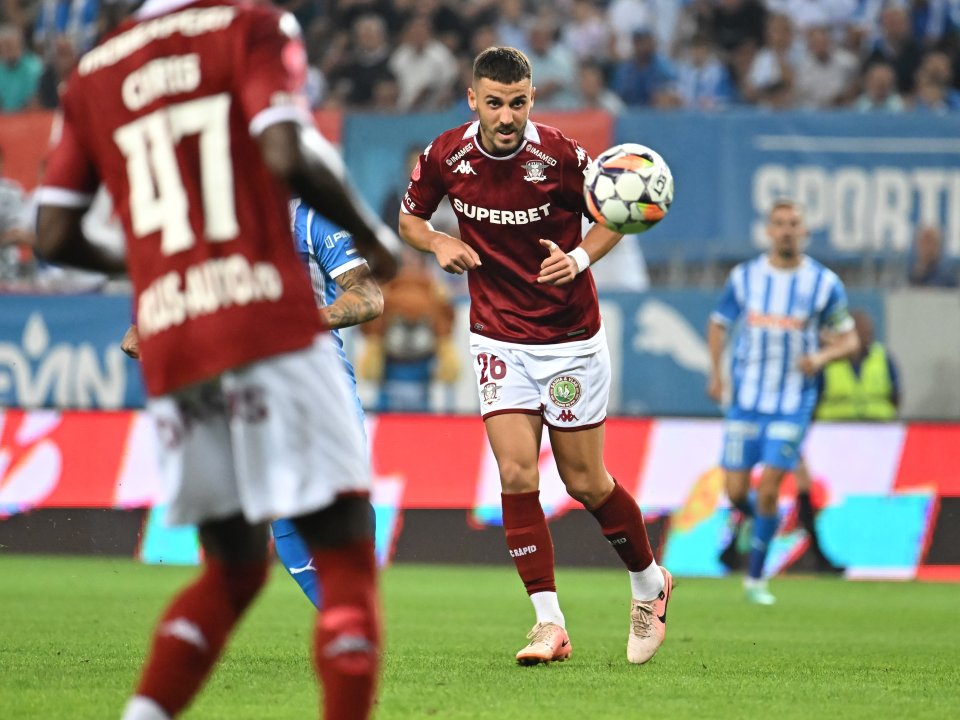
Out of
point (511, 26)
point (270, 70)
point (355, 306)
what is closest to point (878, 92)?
point (511, 26)

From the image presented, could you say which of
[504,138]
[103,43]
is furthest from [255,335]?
[504,138]

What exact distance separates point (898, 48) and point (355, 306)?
41.2 feet

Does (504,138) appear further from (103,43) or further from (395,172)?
(395,172)

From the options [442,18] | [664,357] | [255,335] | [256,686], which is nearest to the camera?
[255,335]

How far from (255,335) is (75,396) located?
11409 mm

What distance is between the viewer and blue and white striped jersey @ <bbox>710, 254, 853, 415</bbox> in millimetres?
11617

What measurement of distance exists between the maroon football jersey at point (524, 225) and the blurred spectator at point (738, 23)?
1127 centimetres

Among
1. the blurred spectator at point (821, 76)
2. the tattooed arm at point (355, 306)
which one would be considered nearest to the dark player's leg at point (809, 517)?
the blurred spectator at point (821, 76)

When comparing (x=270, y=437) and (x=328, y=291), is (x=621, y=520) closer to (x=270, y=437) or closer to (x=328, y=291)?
(x=328, y=291)

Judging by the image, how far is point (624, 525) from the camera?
729 cm

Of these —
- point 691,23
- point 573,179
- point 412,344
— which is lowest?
point 412,344

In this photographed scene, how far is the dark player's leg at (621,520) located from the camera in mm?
7191

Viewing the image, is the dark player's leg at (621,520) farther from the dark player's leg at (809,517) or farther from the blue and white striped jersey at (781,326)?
the dark player's leg at (809,517)

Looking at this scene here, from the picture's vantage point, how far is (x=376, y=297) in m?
6.64
